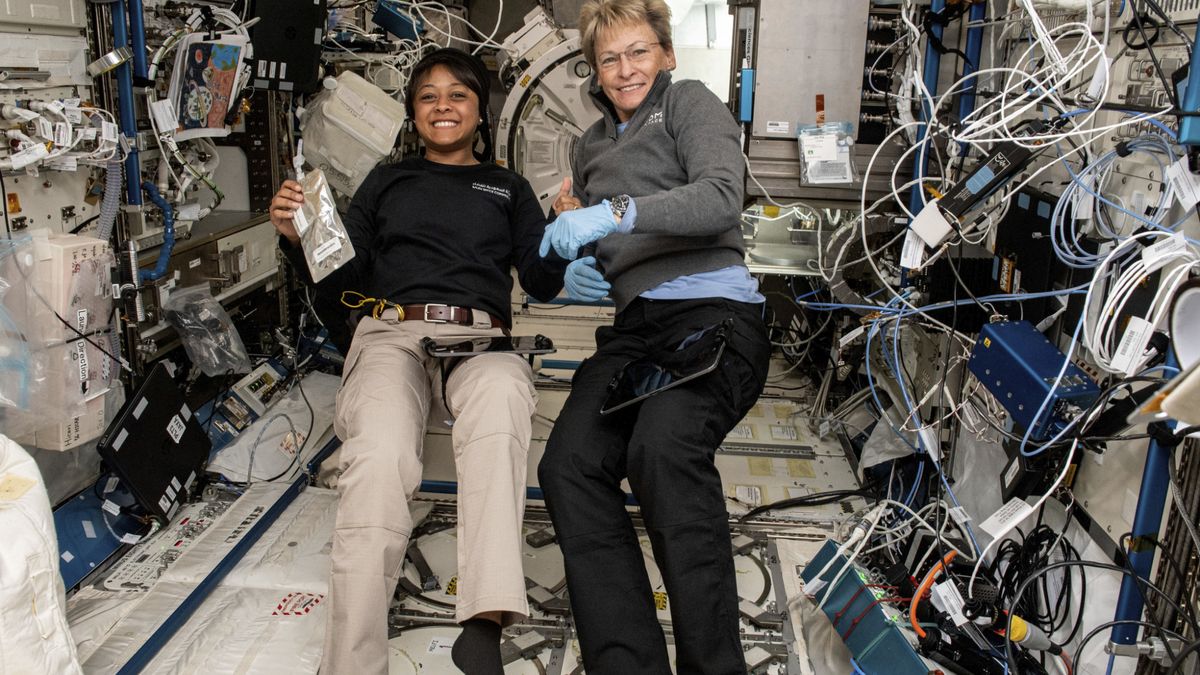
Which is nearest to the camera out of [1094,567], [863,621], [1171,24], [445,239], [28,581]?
[1171,24]

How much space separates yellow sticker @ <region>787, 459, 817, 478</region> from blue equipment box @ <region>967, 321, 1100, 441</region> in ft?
3.91

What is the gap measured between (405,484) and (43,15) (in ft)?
5.09

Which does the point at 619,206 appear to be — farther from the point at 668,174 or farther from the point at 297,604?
the point at 297,604

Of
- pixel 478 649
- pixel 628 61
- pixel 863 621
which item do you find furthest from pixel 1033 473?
pixel 628 61

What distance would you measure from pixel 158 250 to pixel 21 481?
1.20m

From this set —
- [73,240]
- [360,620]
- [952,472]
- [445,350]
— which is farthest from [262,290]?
[952,472]

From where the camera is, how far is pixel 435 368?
242 centimetres

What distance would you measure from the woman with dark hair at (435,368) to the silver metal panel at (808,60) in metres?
1.07

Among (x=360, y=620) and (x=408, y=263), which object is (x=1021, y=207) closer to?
(x=408, y=263)

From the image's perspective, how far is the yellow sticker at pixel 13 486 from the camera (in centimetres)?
180

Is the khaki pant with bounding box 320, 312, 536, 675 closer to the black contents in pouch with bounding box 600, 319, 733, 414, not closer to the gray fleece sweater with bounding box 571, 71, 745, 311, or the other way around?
the black contents in pouch with bounding box 600, 319, 733, 414

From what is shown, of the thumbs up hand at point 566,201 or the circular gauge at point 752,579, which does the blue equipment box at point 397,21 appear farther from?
the circular gauge at point 752,579

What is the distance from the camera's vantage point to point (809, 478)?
3164 mm

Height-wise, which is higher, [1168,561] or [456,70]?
[456,70]
